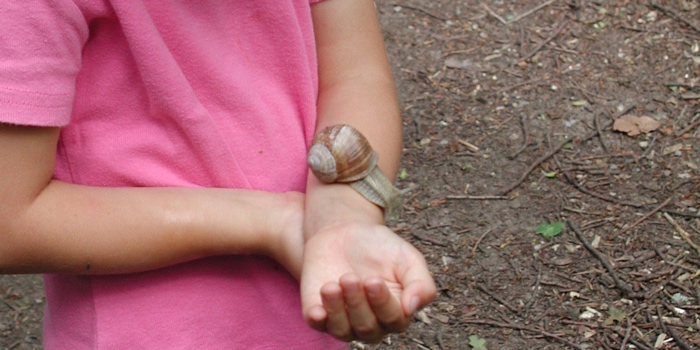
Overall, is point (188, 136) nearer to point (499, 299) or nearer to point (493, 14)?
point (499, 299)

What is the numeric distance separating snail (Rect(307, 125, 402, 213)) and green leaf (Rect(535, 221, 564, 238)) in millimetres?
1358

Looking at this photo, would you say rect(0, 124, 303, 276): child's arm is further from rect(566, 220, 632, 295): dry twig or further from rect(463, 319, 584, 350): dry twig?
rect(566, 220, 632, 295): dry twig

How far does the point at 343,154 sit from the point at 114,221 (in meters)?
0.33

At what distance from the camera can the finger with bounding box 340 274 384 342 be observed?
945 mm

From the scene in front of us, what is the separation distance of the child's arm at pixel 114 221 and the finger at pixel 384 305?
0.22 metres

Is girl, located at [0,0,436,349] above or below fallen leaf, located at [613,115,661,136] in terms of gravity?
above

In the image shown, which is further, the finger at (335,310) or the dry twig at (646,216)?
the dry twig at (646,216)

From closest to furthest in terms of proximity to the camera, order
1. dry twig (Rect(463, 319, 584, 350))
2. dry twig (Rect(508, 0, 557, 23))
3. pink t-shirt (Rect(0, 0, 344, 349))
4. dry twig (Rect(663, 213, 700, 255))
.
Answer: pink t-shirt (Rect(0, 0, 344, 349))
dry twig (Rect(463, 319, 584, 350))
dry twig (Rect(663, 213, 700, 255))
dry twig (Rect(508, 0, 557, 23))

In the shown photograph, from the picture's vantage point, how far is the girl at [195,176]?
3.36 feet

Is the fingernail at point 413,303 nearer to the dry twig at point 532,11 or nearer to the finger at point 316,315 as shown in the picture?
the finger at point 316,315

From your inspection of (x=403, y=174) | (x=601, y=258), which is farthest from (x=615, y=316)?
(x=403, y=174)

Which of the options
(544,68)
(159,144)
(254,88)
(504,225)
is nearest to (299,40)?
(254,88)

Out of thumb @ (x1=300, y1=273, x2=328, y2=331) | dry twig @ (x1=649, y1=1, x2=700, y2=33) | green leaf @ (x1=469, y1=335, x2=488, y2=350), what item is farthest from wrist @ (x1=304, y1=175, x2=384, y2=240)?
dry twig @ (x1=649, y1=1, x2=700, y2=33)

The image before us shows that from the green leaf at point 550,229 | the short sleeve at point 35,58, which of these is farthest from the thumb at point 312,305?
the green leaf at point 550,229
